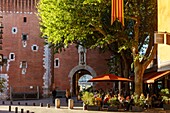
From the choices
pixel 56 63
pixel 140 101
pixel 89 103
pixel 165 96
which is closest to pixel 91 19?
pixel 89 103

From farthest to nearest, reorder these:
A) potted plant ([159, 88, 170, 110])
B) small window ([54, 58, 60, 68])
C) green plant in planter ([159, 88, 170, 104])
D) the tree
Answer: small window ([54, 58, 60, 68])
the tree
green plant in planter ([159, 88, 170, 104])
potted plant ([159, 88, 170, 110])

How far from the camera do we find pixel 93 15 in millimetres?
24750

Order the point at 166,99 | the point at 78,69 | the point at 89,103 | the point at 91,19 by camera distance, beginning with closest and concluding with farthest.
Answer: the point at 166,99 < the point at 91,19 < the point at 89,103 < the point at 78,69

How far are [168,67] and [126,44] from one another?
12.7 meters

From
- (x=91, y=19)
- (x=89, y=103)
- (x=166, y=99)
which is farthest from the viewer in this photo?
(x=89, y=103)

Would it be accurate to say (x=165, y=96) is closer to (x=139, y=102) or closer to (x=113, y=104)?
(x=139, y=102)

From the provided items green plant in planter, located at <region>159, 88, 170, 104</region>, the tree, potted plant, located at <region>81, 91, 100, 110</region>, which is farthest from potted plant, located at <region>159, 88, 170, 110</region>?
potted plant, located at <region>81, 91, 100, 110</region>

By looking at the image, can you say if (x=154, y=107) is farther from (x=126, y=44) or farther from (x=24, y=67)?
(x=24, y=67)

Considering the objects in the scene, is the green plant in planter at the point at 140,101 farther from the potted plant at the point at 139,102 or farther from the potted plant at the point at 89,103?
the potted plant at the point at 89,103

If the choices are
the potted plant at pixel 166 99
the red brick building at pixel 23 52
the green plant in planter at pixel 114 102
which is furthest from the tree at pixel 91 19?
the red brick building at pixel 23 52

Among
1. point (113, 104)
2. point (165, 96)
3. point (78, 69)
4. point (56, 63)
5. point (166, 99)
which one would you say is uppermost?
point (56, 63)

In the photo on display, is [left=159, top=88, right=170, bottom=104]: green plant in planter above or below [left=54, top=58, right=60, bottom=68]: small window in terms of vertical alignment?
below

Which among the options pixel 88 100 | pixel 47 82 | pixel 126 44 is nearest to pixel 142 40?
pixel 126 44

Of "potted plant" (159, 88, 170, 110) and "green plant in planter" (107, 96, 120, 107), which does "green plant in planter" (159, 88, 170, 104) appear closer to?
"potted plant" (159, 88, 170, 110)
